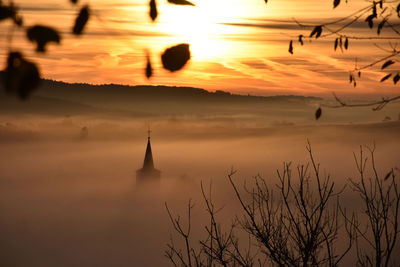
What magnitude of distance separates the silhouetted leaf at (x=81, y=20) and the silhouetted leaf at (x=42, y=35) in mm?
475

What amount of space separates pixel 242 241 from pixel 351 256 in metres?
33.8

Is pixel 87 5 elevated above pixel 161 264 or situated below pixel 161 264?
above

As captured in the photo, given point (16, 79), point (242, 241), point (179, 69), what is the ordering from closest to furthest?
point (16, 79)
point (179, 69)
point (242, 241)

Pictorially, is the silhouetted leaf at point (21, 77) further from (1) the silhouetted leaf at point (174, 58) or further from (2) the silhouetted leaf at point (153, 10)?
(2) the silhouetted leaf at point (153, 10)

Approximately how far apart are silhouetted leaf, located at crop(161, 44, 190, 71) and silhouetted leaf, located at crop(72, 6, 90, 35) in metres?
0.50

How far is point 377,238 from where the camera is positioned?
8781mm

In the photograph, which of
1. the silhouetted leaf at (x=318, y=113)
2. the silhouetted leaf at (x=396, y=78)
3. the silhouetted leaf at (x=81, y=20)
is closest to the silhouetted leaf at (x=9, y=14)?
the silhouetted leaf at (x=81, y=20)

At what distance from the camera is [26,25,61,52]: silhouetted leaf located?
2.87m

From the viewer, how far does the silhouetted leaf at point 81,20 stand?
3389mm

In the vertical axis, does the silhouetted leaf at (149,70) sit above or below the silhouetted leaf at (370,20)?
below

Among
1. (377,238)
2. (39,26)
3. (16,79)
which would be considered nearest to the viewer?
(16,79)

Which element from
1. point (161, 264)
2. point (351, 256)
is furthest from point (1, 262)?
point (351, 256)

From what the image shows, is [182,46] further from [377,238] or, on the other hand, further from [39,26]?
[377,238]

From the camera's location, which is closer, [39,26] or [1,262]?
[39,26]
